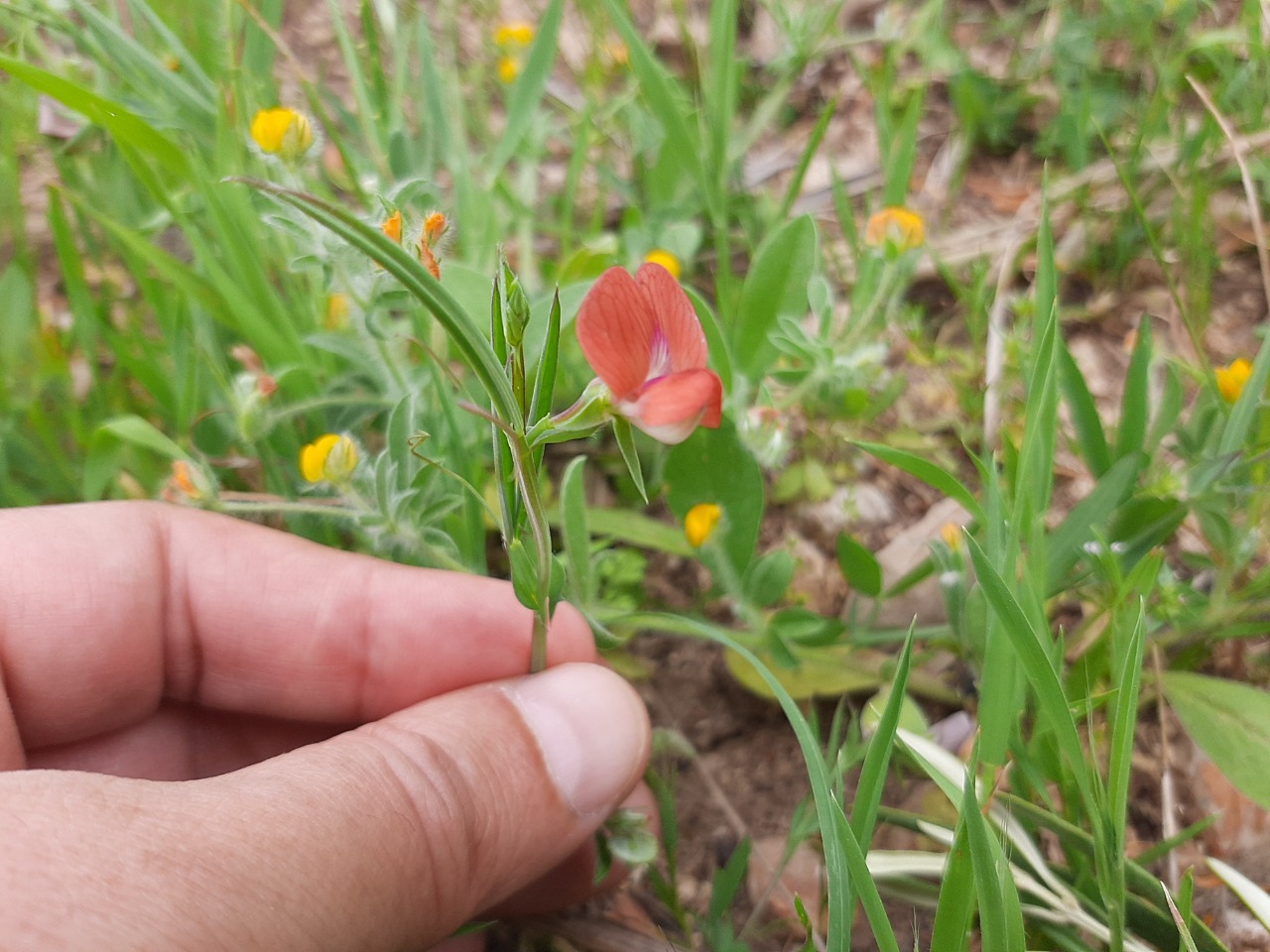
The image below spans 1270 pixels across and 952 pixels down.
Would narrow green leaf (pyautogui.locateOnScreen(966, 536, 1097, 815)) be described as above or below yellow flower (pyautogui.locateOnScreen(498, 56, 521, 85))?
below

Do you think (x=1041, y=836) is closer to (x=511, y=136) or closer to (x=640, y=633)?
(x=640, y=633)

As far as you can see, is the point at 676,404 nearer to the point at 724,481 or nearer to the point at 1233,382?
the point at 724,481

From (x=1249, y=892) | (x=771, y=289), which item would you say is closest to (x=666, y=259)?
(x=771, y=289)

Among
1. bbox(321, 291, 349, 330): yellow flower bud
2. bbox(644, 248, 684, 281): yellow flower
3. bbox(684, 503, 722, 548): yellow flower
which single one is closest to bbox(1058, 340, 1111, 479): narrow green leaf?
bbox(684, 503, 722, 548): yellow flower

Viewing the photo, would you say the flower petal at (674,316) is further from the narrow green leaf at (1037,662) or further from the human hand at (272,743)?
the human hand at (272,743)

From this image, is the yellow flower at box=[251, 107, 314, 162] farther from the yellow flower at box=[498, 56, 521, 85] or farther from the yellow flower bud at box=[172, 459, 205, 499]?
the yellow flower at box=[498, 56, 521, 85]

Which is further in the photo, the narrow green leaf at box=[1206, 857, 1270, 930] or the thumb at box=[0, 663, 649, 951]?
the narrow green leaf at box=[1206, 857, 1270, 930]

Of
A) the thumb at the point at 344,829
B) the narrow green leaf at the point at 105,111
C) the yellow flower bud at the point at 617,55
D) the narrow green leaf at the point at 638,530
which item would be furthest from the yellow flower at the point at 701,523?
the yellow flower bud at the point at 617,55
